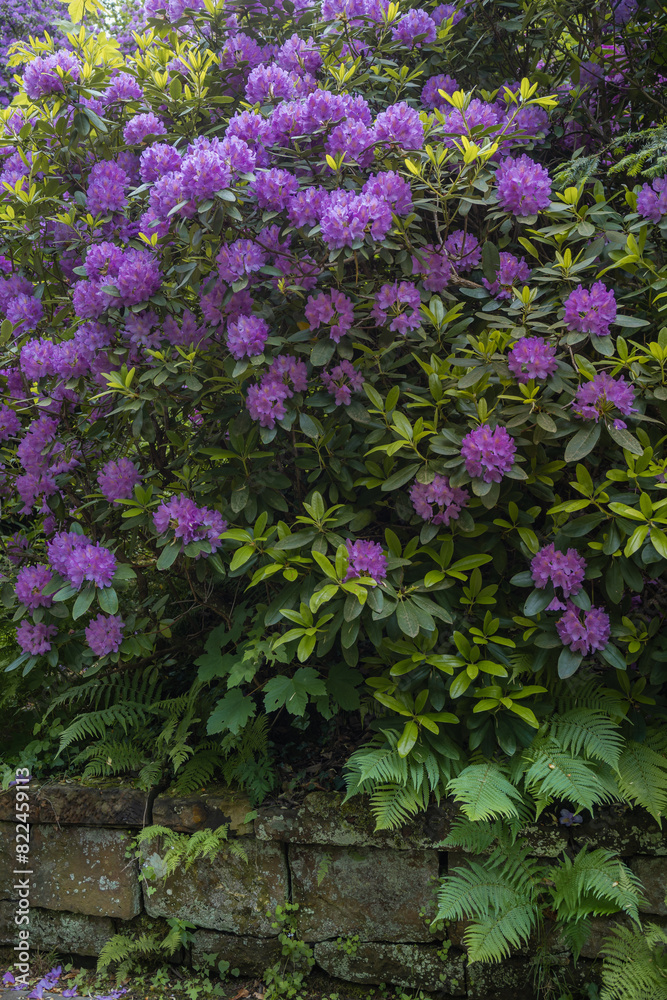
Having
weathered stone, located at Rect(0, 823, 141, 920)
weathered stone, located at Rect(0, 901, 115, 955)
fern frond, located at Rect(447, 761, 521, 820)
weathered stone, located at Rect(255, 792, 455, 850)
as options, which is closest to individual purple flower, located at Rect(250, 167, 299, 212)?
fern frond, located at Rect(447, 761, 521, 820)

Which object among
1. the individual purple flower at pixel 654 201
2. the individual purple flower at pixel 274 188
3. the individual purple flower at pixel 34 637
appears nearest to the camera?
the individual purple flower at pixel 274 188

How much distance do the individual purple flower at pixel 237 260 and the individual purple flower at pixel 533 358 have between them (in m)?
0.77

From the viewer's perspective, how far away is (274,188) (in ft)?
6.35

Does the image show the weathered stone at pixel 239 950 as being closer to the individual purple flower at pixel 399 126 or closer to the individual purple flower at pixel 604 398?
the individual purple flower at pixel 604 398

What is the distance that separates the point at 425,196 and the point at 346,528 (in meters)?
1.08

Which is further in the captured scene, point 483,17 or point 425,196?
point 483,17

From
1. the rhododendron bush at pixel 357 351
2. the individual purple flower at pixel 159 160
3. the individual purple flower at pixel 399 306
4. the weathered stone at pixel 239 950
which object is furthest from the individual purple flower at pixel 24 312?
the weathered stone at pixel 239 950

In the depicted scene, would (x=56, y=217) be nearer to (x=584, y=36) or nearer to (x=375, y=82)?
(x=375, y=82)

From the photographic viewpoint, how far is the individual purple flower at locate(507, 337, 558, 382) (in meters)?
1.88

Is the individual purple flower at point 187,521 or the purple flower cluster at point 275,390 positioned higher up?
the purple flower cluster at point 275,390

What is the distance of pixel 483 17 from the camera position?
2.45 meters

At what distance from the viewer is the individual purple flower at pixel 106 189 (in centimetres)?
225

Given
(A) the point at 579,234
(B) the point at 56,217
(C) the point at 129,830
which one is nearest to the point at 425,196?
(A) the point at 579,234

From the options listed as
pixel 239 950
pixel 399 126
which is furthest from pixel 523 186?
pixel 239 950
